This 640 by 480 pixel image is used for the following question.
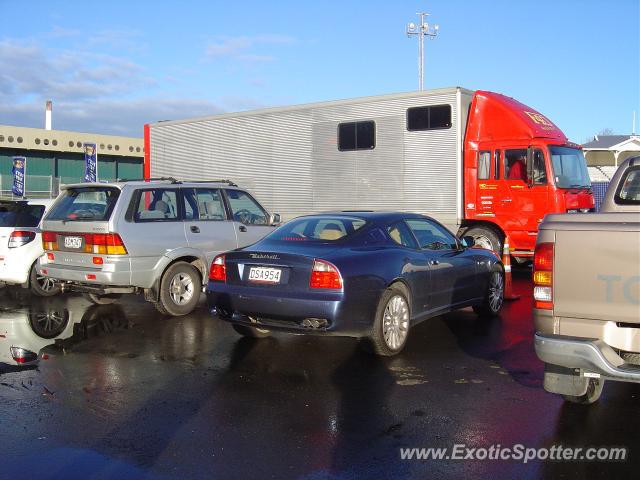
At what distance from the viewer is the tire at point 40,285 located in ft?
33.6

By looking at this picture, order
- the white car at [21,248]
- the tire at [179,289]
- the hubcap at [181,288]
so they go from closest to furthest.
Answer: the tire at [179,289] → the hubcap at [181,288] → the white car at [21,248]

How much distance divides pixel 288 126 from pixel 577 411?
1096 centimetres

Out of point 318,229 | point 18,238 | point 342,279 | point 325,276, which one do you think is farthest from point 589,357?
point 18,238

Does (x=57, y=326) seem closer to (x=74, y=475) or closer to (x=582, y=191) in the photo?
(x=74, y=475)

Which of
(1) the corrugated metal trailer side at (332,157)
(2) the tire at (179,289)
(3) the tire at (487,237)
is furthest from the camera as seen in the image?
(1) the corrugated metal trailer side at (332,157)

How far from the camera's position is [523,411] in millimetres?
4820

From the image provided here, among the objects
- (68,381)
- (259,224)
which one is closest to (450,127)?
(259,224)

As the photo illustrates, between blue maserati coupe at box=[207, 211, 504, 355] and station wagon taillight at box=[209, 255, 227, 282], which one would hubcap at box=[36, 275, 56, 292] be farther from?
station wagon taillight at box=[209, 255, 227, 282]

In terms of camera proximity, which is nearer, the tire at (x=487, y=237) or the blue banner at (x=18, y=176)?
the tire at (x=487, y=237)

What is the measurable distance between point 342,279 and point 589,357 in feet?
7.90

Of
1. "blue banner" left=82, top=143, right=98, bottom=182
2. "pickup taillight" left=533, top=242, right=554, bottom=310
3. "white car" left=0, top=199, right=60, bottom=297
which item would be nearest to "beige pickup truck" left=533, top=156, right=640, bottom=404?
"pickup taillight" left=533, top=242, right=554, bottom=310

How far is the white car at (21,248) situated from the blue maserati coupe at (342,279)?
15.5ft

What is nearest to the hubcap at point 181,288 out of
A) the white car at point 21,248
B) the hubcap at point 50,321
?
the hubcap at point 50,321

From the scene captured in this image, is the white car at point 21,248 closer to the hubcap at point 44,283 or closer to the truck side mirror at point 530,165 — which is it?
the hubcap at point 44,283
